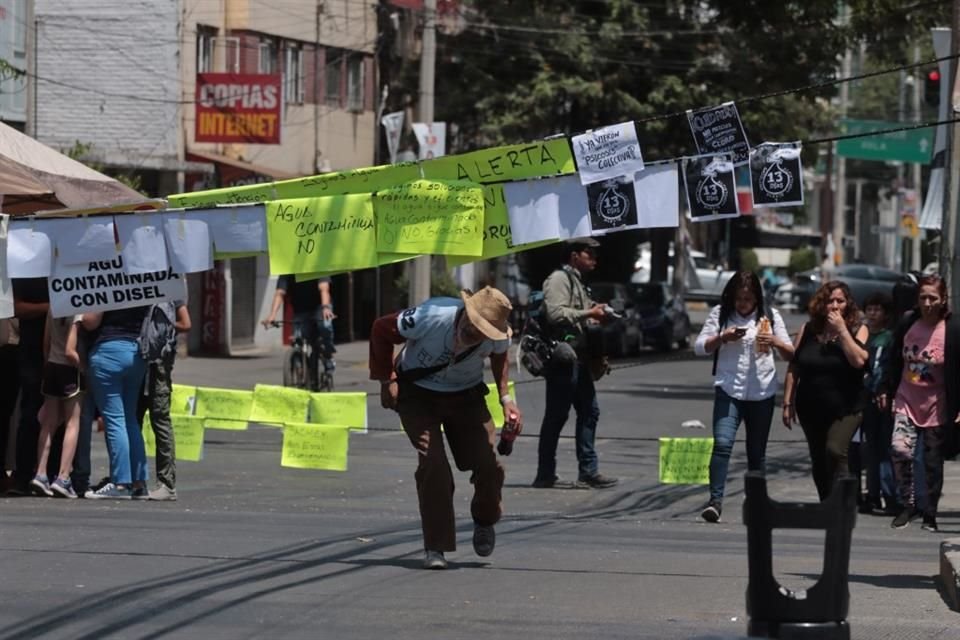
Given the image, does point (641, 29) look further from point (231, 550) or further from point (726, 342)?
point (231, 550)

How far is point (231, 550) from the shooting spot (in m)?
9.91

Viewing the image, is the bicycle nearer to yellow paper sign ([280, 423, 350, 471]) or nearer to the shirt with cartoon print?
yellow paper sign ([280, 423, 350, 471])

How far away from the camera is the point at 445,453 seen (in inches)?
369

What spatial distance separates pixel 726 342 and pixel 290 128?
24.0 metres

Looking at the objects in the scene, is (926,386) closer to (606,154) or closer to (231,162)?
(606,154)

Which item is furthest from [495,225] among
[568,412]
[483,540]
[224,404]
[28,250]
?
[224,404]

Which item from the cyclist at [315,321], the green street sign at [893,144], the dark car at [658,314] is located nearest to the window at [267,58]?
the dark car at [658,314]

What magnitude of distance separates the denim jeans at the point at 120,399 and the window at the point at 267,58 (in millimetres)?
21247

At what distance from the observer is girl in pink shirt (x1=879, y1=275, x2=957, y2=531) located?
1162 cm

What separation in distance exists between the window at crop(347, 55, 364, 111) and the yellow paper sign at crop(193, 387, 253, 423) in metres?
21.8

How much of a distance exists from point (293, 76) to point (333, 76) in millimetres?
1911

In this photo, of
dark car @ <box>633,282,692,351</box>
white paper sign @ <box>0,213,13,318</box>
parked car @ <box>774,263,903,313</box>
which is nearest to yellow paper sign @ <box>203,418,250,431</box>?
white paper sign @ <box>0,213,13,318</box>

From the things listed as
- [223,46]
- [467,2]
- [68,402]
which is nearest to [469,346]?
[68,402]

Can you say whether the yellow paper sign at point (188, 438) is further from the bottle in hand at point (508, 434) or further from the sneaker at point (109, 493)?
the bottle in hand at point (508, 434)
